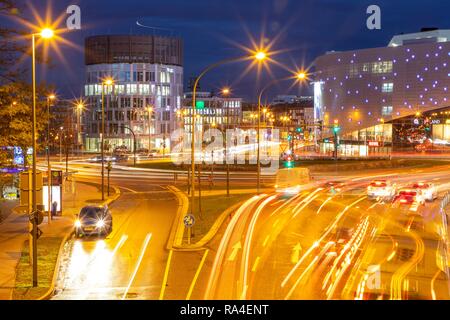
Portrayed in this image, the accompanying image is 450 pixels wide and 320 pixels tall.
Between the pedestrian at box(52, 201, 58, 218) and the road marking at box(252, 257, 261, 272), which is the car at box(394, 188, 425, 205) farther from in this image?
the pedestrian at box(52, 201, 58, 218)

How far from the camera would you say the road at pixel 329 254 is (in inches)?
697

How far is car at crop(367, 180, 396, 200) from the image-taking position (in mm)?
43781

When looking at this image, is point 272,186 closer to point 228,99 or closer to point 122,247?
point 122,247

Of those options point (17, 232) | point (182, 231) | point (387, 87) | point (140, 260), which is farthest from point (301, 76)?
point (387, 87)

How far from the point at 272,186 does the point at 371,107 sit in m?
101

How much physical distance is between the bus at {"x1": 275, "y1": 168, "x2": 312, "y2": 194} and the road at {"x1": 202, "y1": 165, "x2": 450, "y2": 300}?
12.7m

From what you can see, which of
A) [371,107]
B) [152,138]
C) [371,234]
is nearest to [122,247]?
[371,234]

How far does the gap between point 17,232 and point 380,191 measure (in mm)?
26348

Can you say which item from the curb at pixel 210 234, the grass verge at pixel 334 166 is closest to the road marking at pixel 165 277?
the curb at pixel 210 234

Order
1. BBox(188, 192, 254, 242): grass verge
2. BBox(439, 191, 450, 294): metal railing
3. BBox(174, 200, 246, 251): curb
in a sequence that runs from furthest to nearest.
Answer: BBox(188, 192, 254, 242): grass verge < BBox(174, 200, 246, 251): curb < BBox(439, 191, 450, 294): metal railing

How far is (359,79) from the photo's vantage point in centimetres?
15100

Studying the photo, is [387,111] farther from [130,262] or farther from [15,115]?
[130,262]

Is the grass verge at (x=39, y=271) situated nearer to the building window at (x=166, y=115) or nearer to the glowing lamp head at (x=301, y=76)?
the glowing lamp head at (x=301, y=76)

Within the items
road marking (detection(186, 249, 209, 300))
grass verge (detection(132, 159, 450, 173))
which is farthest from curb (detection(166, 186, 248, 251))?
grass verge (detection(132, 159, 450, 173))
